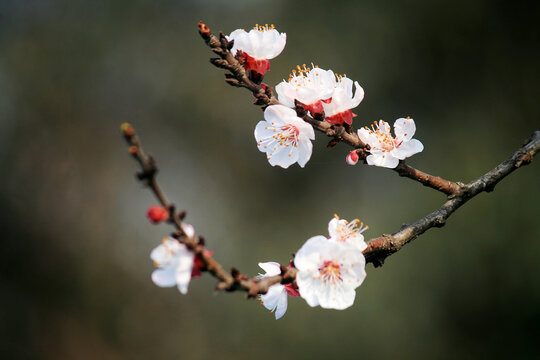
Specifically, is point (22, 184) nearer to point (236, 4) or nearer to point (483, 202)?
point (236, 4)

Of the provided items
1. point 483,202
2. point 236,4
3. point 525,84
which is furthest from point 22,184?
point 525,84

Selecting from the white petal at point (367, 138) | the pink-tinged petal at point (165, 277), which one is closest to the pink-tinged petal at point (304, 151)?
the white petal at point (367, 138)

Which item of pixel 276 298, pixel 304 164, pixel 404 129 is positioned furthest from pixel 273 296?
pixel 404 129

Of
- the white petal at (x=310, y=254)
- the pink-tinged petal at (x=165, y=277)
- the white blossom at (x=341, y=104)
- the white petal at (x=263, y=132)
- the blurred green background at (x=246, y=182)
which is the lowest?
the pink-tinged petal at (x=165, y=277)

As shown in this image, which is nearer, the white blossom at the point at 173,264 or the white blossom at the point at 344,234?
the white blossom at the point at 173,264

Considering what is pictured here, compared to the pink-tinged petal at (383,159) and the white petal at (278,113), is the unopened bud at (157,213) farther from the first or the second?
the pink-tinged petal at (383,159)

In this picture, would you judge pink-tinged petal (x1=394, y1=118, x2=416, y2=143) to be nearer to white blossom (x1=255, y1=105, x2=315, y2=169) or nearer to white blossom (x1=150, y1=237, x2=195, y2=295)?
white blossom (x1=255, y1=105, x2=315, y2=169)

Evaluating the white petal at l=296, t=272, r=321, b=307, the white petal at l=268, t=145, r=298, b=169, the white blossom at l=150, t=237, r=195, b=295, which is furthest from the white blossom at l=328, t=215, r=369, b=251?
the white blossom at l=150, t=237, r=195, b=295
